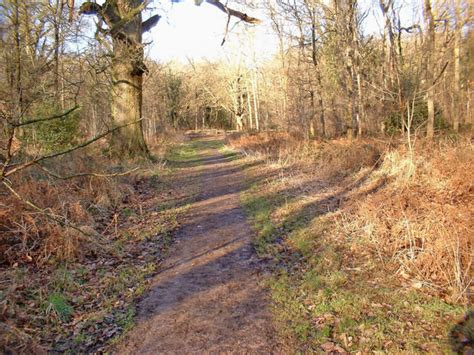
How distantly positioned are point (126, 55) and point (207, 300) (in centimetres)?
1101

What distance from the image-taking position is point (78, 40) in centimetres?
1028

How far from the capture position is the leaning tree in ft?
39.1

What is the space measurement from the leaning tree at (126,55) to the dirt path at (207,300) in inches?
281

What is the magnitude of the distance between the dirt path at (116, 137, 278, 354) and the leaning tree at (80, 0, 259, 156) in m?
7.13

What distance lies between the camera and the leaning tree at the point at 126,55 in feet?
39.1

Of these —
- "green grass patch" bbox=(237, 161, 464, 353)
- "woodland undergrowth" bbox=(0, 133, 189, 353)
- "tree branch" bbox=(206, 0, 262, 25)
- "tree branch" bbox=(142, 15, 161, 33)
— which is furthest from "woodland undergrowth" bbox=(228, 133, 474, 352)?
"tree branch" bbox=(142, 15, 161, 33)

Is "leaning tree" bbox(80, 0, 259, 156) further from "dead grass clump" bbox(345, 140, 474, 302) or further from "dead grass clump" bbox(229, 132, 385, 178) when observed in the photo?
"dead grass clump" bbox(345, 140, 474, 302)

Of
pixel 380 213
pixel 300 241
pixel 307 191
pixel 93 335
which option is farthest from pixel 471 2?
pixel 93 335

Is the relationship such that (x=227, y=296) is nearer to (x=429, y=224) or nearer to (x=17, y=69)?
(x=429, y=224)

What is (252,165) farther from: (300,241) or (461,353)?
(461,353)

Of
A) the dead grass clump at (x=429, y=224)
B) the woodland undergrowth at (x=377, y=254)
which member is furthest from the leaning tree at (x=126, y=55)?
the dead grass clump at (x=429, y=224)

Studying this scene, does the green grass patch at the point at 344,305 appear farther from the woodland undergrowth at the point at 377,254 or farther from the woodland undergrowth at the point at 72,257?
the woodland undergrowth at the point at 72,257

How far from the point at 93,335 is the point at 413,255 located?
13.9 feet

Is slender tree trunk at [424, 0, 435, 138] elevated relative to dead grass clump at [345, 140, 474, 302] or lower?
elevated
